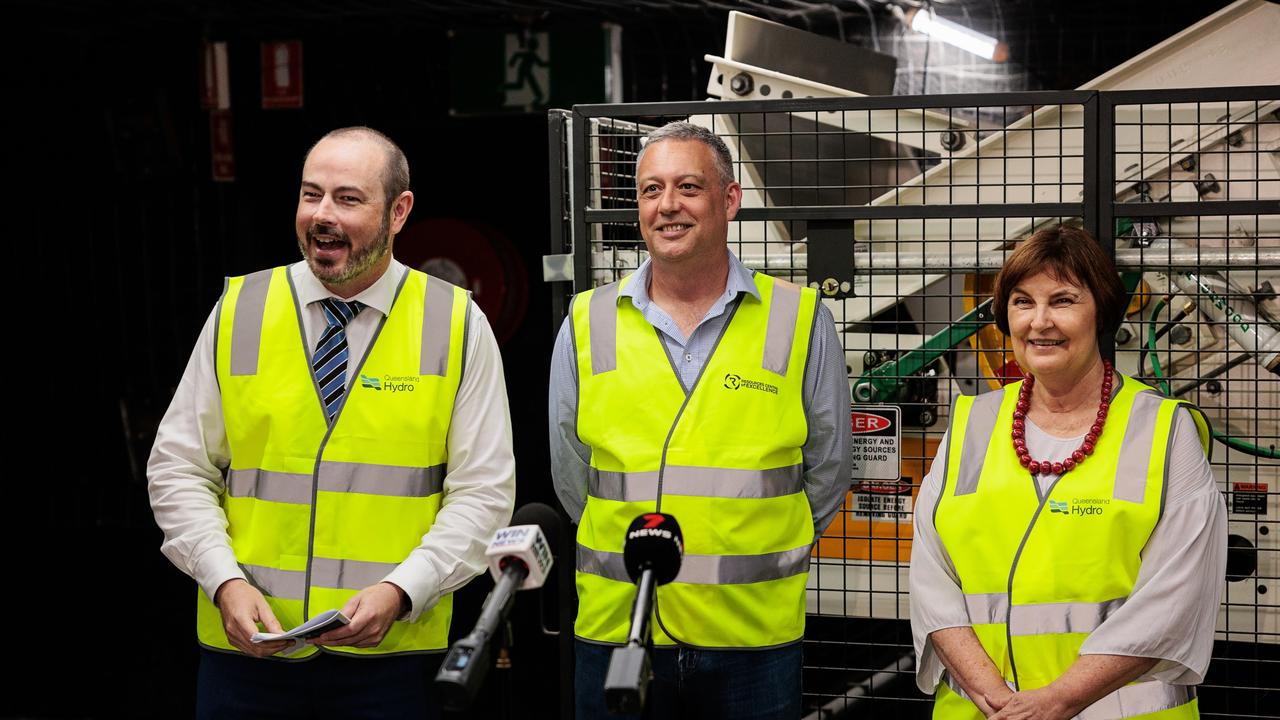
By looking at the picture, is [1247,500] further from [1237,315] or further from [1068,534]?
[1068,534]

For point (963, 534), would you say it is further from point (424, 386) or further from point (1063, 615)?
point (424, 386)

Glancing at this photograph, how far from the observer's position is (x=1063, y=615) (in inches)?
93.5

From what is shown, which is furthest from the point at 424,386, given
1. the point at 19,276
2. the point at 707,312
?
the point at 19,276

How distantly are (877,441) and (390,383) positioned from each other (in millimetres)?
1162

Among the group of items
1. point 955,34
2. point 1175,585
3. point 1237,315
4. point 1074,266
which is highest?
point 955,34

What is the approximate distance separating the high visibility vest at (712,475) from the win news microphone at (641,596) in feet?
2.14

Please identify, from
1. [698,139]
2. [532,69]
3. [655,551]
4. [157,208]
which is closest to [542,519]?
[655,551]

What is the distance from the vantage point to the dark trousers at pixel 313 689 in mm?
2449

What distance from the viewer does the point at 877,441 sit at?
3.01 metres

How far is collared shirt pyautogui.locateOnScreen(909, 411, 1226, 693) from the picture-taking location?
2.30 meters

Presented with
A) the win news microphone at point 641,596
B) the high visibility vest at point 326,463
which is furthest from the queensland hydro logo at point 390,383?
the win news microphone at point 641,596

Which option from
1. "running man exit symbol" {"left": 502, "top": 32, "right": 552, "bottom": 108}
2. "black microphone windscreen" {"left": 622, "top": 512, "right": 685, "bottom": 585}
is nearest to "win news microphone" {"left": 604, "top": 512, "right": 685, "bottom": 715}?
"black microphone windscreen" {"left": 622, "top": 512, "right": 685, "bottom": 585}

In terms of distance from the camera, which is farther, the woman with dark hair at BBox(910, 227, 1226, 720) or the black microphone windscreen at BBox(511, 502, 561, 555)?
the woman with dark hair at BBox(910, 227, 1226, 720)

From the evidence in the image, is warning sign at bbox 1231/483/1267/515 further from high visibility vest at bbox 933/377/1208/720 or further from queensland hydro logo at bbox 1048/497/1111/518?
queensland hydro logo at bbox 1048/497/1111/518
